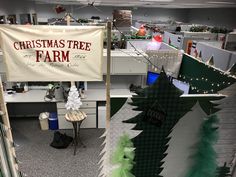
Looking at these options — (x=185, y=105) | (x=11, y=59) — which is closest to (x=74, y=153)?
(x=11, y=59)

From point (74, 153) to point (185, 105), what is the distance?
2794mm

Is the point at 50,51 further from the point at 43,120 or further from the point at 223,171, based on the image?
the point at 43,120

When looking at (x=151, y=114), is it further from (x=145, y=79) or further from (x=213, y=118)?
(x=145, y=79)

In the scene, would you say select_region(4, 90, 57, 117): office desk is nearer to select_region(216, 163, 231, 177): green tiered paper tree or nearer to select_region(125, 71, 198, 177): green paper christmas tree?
select_region(125, 71, 198, 177): green paper christmas tree

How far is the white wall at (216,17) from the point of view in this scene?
1043 cm

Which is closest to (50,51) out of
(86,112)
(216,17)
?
(86,112)

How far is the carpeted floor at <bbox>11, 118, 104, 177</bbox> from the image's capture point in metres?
3.48

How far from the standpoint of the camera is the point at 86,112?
443 cm

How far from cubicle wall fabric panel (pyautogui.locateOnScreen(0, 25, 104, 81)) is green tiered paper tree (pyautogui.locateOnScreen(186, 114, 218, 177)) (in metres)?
1.47

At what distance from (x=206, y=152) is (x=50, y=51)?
6.44ft

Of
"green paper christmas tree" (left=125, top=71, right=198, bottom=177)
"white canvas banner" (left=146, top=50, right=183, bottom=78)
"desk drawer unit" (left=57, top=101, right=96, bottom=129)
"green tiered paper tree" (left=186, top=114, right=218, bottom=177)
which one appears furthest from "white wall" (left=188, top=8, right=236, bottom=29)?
"green paper christmas tree" (left=125, top=71, right=198, bottom=177)

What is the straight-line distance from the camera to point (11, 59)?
2393mm

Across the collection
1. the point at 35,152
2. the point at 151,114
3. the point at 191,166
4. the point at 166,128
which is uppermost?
the point at 151,114

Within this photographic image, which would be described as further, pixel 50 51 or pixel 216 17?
pixel 216 17
